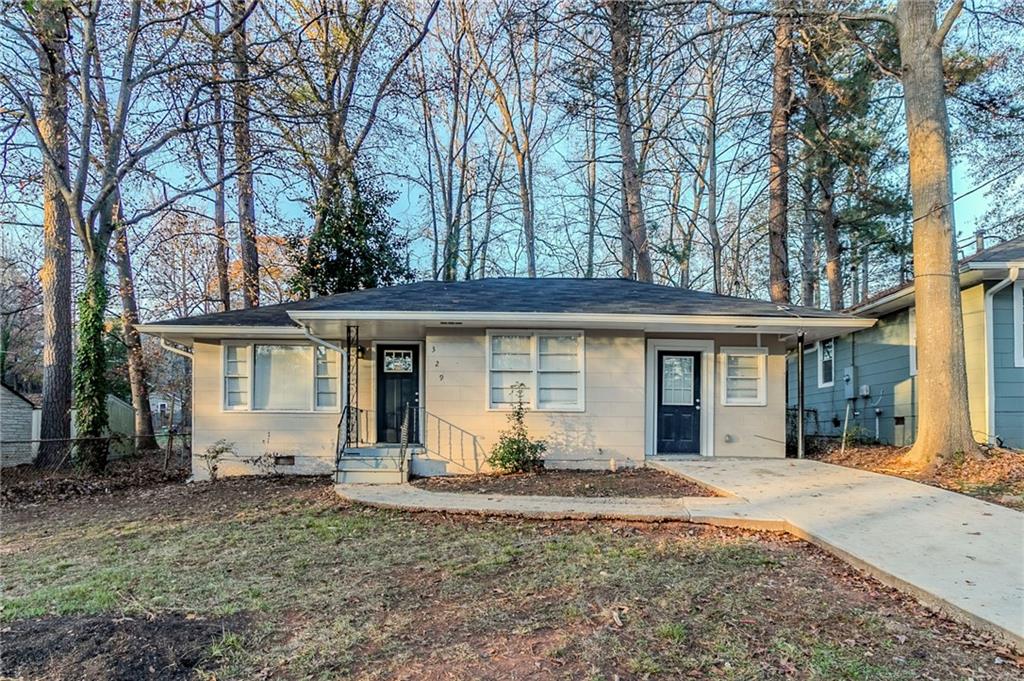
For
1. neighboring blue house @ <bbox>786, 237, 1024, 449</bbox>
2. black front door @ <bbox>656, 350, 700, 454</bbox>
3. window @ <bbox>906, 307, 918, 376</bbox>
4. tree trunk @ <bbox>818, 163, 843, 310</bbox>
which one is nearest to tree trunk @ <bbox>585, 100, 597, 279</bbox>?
tree trunk @ <bbox>818, 163, 843, 310</bbox>

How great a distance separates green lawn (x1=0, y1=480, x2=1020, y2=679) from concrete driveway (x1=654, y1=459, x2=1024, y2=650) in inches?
8.2

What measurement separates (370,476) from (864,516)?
244 inches

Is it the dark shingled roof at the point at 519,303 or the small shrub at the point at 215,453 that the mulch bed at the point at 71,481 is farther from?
the dark shingled roof at the point at 519,303

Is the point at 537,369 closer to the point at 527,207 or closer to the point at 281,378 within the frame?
the point at 281,378

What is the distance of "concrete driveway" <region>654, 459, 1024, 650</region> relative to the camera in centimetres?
351

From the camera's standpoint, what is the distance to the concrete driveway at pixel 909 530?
3.51 metres

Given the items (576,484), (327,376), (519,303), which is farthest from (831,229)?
(327,376)

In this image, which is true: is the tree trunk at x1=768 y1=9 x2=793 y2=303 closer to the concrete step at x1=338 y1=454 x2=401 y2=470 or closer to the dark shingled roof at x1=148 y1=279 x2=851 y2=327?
the dark shingled roof at x1=148 y1=279 x2=851 y2=327

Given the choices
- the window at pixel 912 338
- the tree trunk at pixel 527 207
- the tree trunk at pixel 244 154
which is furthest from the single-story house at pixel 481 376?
the tree trunk at pixel 527 207

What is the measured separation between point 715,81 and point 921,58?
32.7 feet

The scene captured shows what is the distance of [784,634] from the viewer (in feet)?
10.3

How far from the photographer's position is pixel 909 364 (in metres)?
10.4

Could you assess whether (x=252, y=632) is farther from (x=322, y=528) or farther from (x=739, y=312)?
(x=739, y=312)

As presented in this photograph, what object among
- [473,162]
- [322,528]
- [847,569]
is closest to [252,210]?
[473,162]
